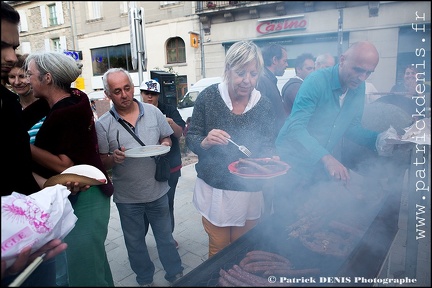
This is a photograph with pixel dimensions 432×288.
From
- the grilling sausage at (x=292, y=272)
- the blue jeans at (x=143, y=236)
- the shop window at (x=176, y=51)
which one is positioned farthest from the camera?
the shop window at (x=176, y=51)

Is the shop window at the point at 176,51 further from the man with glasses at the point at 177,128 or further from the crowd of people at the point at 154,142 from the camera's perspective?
the crowd of people at the point at 154,142

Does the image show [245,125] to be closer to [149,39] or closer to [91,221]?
[91,221]

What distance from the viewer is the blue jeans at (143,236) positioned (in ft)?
7.79

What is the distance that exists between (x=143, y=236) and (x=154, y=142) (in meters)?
0.87

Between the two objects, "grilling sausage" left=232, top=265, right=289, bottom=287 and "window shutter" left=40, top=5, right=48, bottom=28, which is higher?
"window shutter" left=40, top=5, right=48, bottom=28

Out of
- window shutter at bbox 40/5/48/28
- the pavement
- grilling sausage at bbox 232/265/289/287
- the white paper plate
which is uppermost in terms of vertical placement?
window shutter at bbox 40/5/48/28

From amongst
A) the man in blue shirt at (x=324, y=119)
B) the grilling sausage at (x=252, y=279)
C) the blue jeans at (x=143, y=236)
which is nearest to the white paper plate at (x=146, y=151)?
the blue jeans at (x=143, y=236)

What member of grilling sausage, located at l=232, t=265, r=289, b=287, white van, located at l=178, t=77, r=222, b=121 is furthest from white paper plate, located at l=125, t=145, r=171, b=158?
white van, located at l=178, t=77, r=222, b=121

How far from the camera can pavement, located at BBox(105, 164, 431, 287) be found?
2566 millimetres

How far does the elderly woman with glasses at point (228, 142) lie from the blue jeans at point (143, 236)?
0.53m

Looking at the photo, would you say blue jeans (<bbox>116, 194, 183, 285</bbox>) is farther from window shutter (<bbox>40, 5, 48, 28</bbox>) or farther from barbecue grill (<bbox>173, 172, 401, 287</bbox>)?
window shutter (<bbox>40, 5, 48, 28</bbox>)

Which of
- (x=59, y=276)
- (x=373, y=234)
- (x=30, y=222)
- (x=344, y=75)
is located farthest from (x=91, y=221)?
(x=344, y=75)

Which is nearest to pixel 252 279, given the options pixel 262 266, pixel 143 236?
pixel 262 266

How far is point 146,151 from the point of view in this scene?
2.08 meters
